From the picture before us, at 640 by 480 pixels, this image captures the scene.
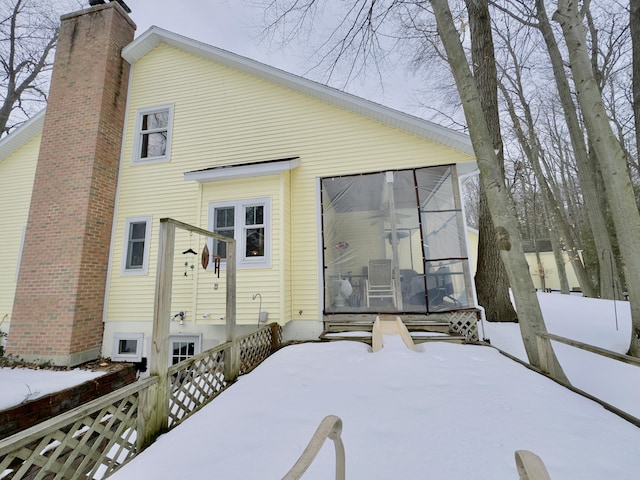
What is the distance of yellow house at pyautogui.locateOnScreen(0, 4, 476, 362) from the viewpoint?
618 cm

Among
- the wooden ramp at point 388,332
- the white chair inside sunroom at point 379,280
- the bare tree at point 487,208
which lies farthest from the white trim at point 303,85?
the wooden ramp at point 388,332

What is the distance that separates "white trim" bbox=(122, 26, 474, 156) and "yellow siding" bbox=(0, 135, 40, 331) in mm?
4573

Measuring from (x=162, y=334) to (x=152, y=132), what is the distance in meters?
7.21

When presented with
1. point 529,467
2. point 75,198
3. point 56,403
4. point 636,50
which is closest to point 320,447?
point 529,467

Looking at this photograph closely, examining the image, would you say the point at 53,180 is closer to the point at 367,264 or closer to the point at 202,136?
the point at 202,136

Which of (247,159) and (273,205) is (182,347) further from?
(247,159)

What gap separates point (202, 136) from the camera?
7508 millimetres

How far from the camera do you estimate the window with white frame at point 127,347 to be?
21.6 ft

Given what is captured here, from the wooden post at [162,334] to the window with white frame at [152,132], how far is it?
590 cm

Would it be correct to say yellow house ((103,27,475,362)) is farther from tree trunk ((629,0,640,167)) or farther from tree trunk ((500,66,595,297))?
tree trunk ((500,66,595,297))

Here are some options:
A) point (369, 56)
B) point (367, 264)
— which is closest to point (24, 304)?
point (367, 264)

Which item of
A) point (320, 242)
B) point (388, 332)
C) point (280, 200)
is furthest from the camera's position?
point (320, 242)

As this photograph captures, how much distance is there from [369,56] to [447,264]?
548cm

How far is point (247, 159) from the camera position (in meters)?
7.17
